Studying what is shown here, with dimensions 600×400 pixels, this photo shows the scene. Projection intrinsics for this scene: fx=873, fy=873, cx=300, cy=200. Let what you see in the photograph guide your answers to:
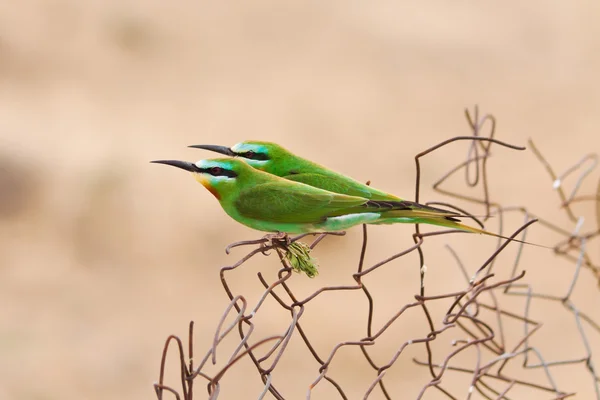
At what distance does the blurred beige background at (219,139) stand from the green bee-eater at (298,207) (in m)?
2.55

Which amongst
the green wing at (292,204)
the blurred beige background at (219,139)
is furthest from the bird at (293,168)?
the blurred beige background at (219,139)

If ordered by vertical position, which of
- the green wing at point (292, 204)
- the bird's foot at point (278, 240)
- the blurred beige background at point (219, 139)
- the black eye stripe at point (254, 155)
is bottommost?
the bird's foot at point (278, 240)

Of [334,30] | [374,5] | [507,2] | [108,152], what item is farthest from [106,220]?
[507,2]

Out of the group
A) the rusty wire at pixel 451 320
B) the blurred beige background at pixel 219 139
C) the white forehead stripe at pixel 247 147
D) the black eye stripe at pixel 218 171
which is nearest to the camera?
the rusty wire at pixel 451 320

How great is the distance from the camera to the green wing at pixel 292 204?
1.44m

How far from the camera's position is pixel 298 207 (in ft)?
4.75

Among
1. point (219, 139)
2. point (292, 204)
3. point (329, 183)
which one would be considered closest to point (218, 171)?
point (292, 204)

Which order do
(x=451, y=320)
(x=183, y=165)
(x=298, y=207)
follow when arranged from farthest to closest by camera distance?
(x=451, y=320) < (x=298, y=207) < (x=183, y=165)

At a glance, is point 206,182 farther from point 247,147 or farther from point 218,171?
point 247,147

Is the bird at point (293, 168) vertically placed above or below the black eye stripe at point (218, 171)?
above

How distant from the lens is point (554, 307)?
4652 millimetres

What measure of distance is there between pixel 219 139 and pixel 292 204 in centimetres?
421

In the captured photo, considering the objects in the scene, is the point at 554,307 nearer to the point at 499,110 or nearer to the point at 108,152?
the point at 499,110

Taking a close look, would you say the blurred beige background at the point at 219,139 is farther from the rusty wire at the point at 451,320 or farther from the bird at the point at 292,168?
the bird at the point at 292,168
